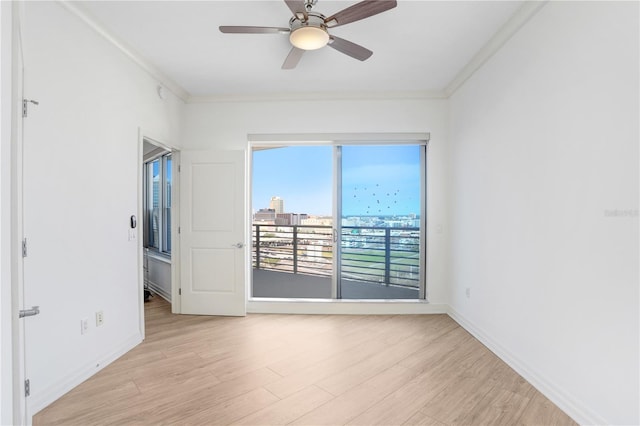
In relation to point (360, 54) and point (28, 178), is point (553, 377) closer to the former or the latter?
point (360, 54)

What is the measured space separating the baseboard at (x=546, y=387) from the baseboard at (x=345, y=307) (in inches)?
32.3

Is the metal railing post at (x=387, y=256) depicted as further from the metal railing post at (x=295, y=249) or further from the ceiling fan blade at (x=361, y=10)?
the ceiling fan blade at (x=361, y=10)

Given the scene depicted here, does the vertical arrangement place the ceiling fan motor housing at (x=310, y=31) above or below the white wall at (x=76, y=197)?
above

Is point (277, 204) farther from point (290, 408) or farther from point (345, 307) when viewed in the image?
point (290, 408)

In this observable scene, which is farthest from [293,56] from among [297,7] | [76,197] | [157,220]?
[157,220]

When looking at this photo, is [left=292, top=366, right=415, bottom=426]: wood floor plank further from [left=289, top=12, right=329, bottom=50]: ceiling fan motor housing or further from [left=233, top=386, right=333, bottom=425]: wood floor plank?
[left=289, top=12, right=329, bottom=50]: ceiling fan motor housing

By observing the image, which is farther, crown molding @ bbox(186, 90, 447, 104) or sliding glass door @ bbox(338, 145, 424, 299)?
sliding glass door @ bbox(338, 145, 424, 299)

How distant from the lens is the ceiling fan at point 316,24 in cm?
193

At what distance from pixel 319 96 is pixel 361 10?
1979 mm

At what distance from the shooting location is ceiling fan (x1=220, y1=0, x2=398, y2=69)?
193 centimetres

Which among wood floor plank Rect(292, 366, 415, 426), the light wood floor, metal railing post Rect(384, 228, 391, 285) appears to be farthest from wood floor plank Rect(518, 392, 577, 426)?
metal railing post Rect(384, 228, 391, 285)

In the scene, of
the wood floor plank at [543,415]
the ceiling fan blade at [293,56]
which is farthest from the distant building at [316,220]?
the wood floor plank at [543,415]

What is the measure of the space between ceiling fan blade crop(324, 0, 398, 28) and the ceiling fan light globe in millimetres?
89

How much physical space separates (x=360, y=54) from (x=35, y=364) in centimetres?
314
